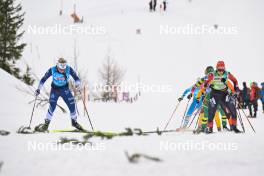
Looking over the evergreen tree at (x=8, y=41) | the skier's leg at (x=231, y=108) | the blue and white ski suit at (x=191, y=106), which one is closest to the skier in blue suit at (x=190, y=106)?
the blue and white ski suit at (x=191, y=106)

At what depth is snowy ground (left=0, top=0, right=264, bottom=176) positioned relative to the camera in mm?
3781

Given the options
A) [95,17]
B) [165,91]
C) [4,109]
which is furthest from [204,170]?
[95,17]

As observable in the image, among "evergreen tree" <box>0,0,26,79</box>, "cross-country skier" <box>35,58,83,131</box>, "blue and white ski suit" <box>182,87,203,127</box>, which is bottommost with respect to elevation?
"blue and white ski suit" <box>182,87,203,127</box>

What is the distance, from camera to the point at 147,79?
28859mm

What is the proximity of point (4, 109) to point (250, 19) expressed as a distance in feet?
142

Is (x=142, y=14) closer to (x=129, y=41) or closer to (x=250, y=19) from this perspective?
(x=129, y=41)

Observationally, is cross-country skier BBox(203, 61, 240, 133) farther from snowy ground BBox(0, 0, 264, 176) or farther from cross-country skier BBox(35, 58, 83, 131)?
cross-country skier BBox(35, 58, 83, 131)

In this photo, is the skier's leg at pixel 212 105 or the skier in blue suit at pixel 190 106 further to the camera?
the skier in blue suit at pixel 190 106

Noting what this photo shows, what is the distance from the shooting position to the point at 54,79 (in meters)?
8.08

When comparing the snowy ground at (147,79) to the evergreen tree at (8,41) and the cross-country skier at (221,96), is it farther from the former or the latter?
the evergreen tree at (8,41)

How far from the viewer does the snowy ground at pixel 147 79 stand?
3.78m

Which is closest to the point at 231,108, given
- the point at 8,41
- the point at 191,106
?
the point at 191,106

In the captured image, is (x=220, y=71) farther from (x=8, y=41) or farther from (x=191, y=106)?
(x=8, y=41)

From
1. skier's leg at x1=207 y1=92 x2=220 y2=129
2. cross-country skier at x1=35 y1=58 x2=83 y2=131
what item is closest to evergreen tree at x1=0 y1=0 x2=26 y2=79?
cross-country skier at x1=35 y1=58 x2=83 y2=131
